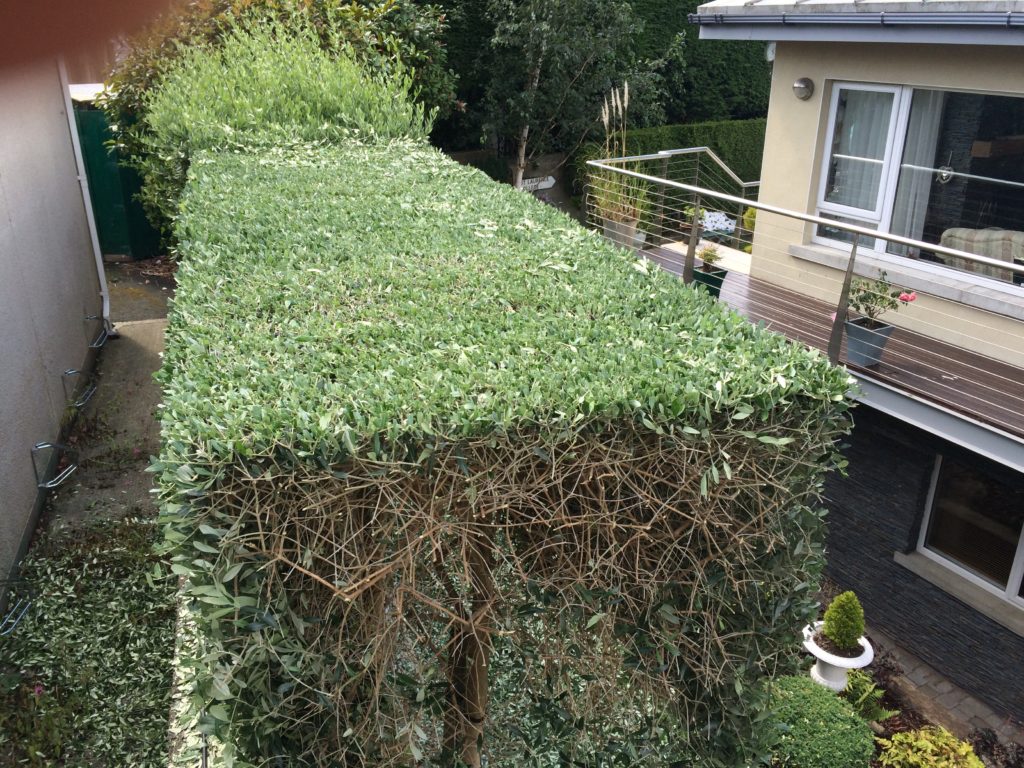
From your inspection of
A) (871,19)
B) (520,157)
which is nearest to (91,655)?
→ (871,19)

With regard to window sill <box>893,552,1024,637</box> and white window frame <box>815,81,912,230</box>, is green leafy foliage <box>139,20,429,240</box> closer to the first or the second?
white window frame <box>815,81,912,230</box>

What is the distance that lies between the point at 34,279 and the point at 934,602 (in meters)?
8.89

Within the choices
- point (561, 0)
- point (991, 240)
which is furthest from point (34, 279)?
point (561, 0)

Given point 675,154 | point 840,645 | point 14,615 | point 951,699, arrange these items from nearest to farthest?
point 14,615 → point 840,645 → point 951,699 → point 675,154

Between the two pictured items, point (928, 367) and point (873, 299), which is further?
point (928, 367)

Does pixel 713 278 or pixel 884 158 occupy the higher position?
pixel 884 158

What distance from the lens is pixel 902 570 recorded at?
8.17 metres

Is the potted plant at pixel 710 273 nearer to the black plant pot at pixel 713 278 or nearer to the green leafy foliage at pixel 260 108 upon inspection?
the black plant pot at pixel 713 278

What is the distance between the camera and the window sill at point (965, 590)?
740 cm

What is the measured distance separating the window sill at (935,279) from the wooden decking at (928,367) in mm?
433

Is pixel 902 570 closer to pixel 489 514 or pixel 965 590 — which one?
pixel 965 590

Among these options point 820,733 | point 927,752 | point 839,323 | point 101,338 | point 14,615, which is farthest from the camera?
point 101,338

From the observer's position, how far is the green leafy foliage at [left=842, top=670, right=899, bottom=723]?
723 centimetres

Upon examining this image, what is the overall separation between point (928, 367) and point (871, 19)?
9.90ft
